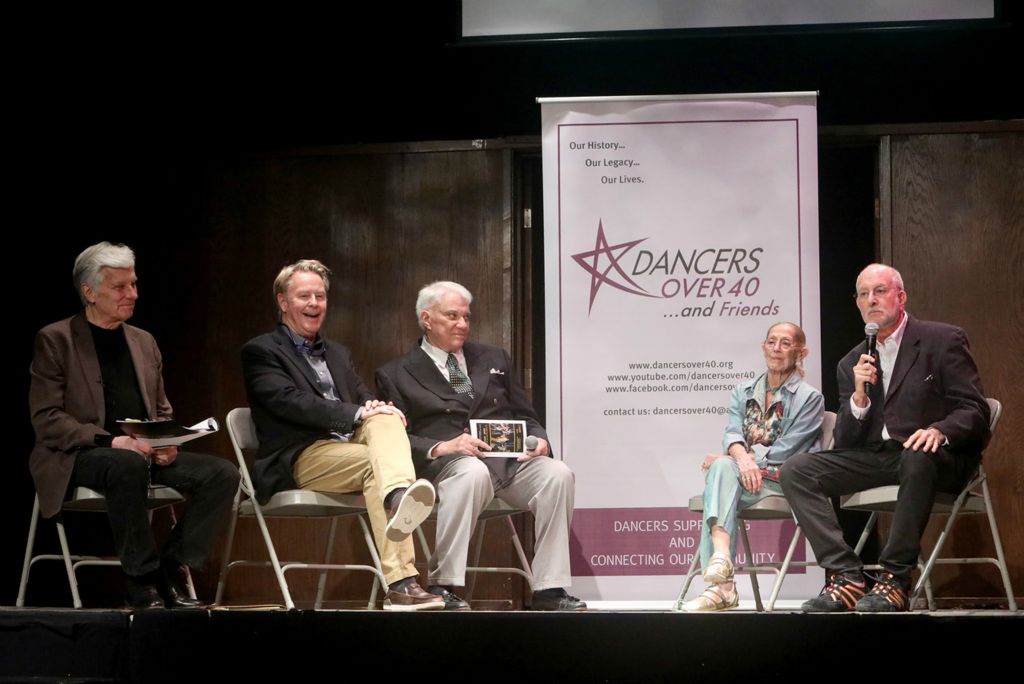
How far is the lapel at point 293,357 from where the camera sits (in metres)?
4.99

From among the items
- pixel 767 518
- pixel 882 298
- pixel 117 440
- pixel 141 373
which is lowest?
pixel 767 518

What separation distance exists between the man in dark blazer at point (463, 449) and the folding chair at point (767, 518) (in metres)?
0.58

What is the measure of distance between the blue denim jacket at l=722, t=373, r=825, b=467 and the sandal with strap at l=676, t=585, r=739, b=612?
59 cm

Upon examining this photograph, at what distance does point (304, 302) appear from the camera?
5.06 meters

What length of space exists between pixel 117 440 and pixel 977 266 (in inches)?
150

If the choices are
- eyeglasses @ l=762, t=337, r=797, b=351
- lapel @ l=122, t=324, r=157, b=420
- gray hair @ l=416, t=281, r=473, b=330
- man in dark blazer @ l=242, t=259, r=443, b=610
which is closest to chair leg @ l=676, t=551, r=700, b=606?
eyeglasses @ l=762, t=337, r=797, b=351

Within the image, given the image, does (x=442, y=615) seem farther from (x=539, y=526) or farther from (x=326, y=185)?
(x=326, y=185)

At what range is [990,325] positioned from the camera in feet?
19.4

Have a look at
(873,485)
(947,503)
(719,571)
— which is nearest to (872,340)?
(873,485)

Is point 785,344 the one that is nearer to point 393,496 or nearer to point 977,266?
point 977,266

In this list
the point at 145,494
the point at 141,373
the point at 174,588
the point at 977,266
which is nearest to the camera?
the point at 145,494

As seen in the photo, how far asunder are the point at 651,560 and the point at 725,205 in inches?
61.4

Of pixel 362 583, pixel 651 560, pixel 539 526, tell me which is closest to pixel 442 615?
pixel 539 526

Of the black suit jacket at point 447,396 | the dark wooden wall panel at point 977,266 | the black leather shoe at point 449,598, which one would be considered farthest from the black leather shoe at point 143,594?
the dark wooden wall panel at point 977,266
